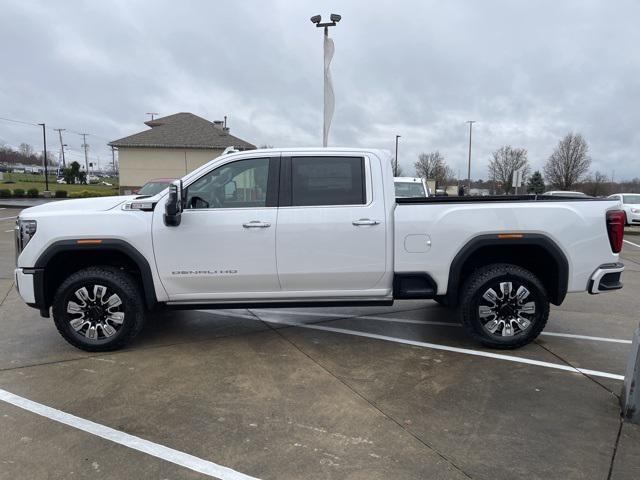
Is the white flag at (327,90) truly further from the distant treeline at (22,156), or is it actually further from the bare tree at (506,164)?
the distant treeline at (22,156)

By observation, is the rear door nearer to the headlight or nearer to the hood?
the hood

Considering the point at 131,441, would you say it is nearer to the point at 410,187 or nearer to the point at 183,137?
the point at 410,187

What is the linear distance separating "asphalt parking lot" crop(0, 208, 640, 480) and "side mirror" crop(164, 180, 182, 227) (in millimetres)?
1343

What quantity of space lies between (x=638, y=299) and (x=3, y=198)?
3769 cm

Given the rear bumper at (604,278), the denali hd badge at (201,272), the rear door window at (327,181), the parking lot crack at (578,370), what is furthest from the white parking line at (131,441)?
the rear bumper at (604,278)

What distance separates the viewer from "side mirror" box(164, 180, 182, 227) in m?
4.43

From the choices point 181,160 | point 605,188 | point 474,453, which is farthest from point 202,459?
point 605,188

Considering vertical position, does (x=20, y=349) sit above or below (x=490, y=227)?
below

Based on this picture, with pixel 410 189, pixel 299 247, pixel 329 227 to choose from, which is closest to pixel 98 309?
pixel 299 247

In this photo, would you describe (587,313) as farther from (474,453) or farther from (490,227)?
(474,453)

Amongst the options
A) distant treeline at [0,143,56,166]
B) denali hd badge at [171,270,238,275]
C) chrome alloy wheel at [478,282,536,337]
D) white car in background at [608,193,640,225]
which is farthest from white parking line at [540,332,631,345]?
distant treeline at [0,143,56,166]

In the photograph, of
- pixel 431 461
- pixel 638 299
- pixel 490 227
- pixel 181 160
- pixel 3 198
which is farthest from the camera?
pixel 3 198

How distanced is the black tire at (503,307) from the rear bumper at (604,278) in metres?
0.44

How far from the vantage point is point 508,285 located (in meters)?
4.82
